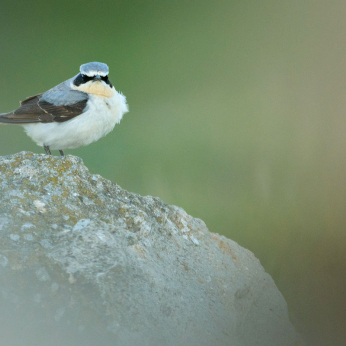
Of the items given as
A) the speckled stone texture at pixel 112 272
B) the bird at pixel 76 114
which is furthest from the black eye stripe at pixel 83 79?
the speckled stone texture at pixel 112 272

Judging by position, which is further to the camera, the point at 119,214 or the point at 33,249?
the point at 119,214

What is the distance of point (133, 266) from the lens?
3.02 feet

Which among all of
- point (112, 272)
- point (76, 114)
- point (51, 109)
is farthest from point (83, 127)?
point (112, 272)

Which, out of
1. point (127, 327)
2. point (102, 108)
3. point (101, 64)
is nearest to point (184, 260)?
point (127, 327)

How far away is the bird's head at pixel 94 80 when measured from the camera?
1718mm

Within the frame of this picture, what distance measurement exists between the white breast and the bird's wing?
0.8 inches

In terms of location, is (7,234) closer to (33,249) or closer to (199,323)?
(33,249)

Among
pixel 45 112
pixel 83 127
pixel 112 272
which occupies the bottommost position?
pixel 112 272

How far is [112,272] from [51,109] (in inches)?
42.0

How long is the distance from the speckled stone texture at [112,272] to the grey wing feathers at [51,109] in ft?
2.01

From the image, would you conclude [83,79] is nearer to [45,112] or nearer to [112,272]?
[45,112]

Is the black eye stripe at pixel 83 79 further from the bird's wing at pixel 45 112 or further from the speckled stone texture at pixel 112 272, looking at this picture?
the speckled stone texture at pixel 112 272

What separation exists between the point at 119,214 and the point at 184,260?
0.21 metres

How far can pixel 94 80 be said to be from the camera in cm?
173
